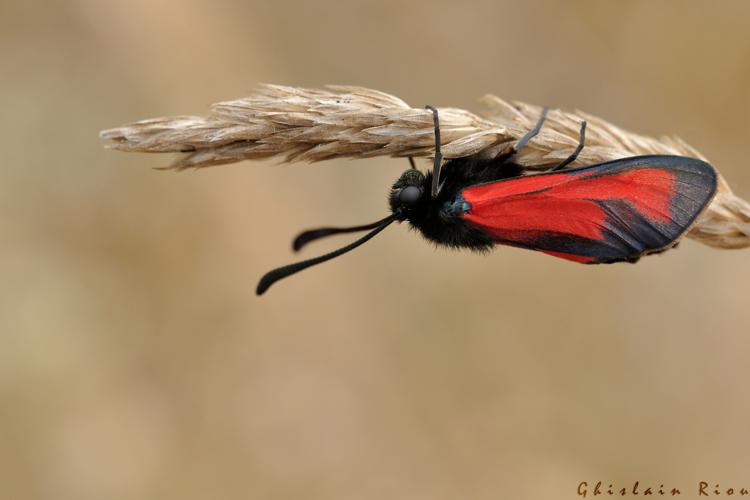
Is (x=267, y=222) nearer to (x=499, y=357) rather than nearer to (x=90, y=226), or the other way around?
(x=90, y=226)

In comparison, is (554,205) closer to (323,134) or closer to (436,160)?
(436,160)

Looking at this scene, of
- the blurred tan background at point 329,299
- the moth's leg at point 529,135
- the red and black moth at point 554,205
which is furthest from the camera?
the blurred tan background at point 329,299

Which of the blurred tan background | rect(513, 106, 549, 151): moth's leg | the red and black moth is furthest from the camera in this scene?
the blurred tan background

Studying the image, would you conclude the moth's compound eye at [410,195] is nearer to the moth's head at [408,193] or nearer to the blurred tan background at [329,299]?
the moth's head at [408,193]

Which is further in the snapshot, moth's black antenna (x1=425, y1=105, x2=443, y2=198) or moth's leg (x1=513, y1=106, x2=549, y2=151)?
moth's leg (x1=513, y1=106, x2=549, y2=151)

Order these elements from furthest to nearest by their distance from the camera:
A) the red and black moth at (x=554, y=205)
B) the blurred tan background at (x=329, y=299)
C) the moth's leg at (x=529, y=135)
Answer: the blurred tan background at (x=329, y=299) < the moth's leg at (x=529, y=135) < the red and black moth at (x=554, y=205)

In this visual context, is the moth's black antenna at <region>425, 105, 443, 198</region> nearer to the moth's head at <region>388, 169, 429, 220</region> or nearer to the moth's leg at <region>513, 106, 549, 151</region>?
the moth's head at <region>388, 169, 429, 220</region>

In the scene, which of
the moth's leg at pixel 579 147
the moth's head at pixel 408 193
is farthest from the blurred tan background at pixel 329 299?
the moth's leg at pixel 579 147

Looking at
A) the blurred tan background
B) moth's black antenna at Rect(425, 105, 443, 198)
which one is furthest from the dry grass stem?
the blurred tan background
